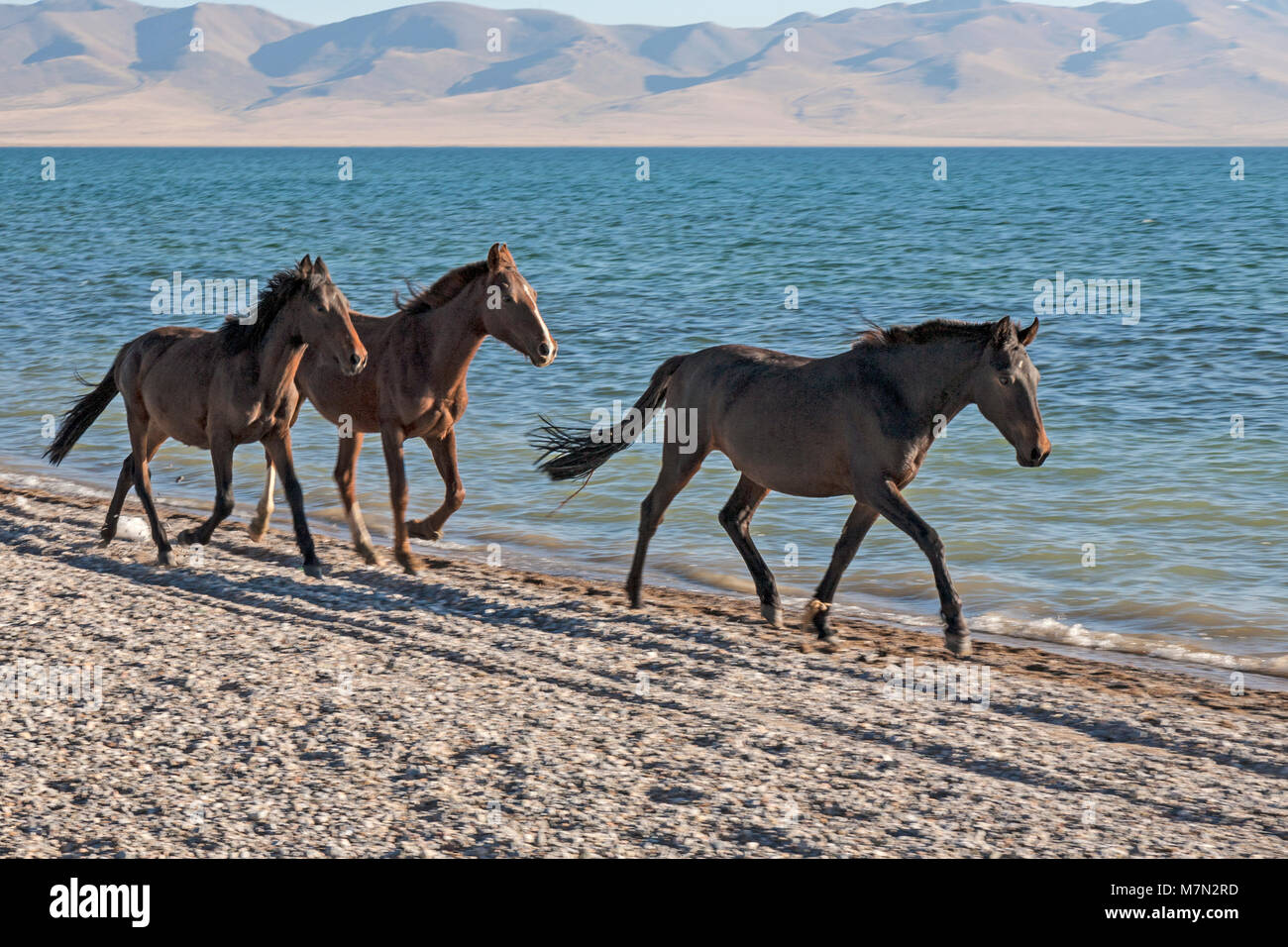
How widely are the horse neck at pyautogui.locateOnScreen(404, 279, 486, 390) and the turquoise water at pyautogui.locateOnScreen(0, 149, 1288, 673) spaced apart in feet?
7.32

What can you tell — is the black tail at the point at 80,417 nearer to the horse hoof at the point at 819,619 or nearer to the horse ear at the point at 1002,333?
the horse hoof at the point at 819,619

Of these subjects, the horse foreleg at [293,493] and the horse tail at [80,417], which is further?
the horse tail at [80,417]

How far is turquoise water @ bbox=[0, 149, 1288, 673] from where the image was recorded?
10219mm

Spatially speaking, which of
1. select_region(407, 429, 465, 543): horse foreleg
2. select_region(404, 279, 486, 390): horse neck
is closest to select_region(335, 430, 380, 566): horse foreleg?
select_region(407, 429, 465, 543): horse foreleg

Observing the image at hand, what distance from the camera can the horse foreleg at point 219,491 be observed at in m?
9.20

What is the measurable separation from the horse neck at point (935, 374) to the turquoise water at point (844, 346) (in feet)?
6.69

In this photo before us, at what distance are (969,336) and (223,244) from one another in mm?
39772

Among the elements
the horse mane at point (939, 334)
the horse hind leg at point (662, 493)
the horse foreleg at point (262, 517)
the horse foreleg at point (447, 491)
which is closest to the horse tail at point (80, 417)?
the horse foreleg at point (262, 517)

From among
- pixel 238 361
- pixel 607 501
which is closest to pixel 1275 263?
pixel 607 501

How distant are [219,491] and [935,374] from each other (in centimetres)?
491

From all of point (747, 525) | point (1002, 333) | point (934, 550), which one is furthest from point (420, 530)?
point (1002, 333)

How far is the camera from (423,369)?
9.32m

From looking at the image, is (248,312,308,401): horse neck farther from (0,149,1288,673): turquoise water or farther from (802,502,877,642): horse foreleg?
(802,502,877,642): horse foreleg

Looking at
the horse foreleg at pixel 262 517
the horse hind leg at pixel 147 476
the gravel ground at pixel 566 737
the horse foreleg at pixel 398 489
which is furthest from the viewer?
the horse foreleg at pixel 262 517
